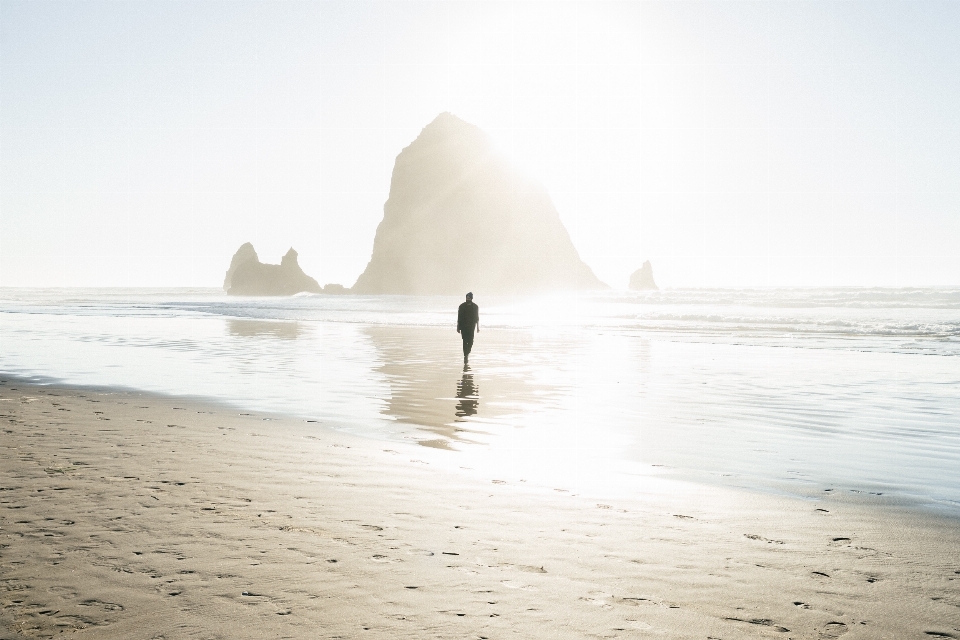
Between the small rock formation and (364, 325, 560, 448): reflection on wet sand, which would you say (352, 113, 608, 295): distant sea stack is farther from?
(364, 325, 560, 448): reflection on wet sand

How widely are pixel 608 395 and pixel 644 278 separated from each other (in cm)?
18573

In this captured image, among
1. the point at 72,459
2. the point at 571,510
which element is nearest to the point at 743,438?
the point at 571,510

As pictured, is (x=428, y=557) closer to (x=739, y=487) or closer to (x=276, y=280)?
(x=739, y=487)

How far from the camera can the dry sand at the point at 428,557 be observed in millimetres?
3846

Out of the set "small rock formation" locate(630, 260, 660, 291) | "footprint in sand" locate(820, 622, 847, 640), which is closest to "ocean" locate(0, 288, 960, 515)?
"footprint in sand" locate(820, 622, 847, 640)

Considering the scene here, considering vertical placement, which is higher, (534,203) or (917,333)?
(534,203)

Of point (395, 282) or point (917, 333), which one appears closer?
point (917, 333)

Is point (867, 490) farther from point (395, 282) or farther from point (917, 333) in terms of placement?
point (395, 282)

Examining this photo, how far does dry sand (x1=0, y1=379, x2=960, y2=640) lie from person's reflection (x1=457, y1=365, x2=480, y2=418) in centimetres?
407

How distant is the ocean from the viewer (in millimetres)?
8016

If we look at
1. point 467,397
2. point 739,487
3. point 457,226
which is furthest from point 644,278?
point 739,487

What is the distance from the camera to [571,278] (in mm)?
180875

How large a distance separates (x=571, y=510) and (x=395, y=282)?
153 metres

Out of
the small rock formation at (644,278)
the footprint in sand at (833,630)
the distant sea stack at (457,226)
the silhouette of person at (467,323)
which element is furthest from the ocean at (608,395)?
the small rock formation at (644,278)
